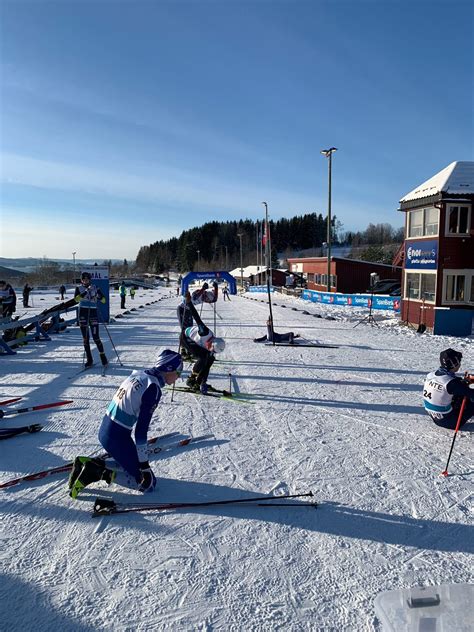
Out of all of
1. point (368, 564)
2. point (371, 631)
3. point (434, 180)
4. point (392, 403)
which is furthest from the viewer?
point (434, 180)

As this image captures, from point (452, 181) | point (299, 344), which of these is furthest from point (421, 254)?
point (299, 344)

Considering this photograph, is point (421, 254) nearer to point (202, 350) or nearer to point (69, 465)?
point (202, 350)

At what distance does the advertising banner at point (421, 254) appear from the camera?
1789 centimetres

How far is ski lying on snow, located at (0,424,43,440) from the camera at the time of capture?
5824 mm

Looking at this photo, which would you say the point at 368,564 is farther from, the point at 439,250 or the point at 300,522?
the point at 439,250

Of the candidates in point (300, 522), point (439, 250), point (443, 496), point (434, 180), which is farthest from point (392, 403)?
point (434, 180)

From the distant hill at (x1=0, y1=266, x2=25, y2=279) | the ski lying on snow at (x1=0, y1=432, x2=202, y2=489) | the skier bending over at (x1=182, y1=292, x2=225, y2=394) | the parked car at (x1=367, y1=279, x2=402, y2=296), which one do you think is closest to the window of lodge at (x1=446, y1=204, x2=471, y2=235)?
the skier bending over at (x1=182, y1=292, x2=225, y2=394)

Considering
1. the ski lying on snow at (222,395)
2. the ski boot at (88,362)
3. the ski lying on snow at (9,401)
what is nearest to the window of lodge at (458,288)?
the ski lying on snow at (222,395)

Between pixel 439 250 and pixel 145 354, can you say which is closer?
pixel 145 354

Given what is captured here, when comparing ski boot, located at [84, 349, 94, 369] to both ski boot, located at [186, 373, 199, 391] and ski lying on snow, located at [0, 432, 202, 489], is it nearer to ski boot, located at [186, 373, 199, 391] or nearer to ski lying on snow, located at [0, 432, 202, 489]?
ski boot, located at [186, 373, 199, 391]

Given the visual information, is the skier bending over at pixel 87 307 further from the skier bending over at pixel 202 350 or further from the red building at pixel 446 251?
the red building at pixel 446 251

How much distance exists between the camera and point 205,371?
8000 mm

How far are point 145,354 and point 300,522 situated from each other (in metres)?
8.88

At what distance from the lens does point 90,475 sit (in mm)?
4254
